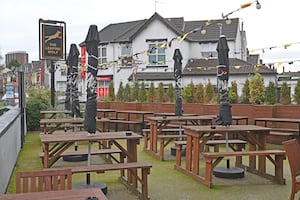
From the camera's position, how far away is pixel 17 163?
9117mm

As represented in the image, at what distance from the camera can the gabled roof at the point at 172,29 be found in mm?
27562

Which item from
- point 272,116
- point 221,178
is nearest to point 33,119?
point 272,116

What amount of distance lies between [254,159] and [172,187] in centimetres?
201

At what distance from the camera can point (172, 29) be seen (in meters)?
27.2

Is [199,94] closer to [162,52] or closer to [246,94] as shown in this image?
[246,94]

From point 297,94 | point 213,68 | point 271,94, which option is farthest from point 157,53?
point 297,94

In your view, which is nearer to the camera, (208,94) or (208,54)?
(208,94)

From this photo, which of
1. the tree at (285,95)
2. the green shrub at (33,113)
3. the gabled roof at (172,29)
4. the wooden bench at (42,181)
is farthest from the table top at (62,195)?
the gabled roof at (172,29)

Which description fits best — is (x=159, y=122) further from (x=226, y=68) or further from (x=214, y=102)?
(x=214, y=102)

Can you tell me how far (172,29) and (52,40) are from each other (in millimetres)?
13343

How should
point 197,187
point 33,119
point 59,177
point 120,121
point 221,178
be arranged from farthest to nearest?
point 33,119 → point 120,121 → point 221,178 → point 197,187 → point 59,177

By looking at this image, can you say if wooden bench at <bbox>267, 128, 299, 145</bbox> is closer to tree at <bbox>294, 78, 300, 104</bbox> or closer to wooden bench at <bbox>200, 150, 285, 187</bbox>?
tree at <bbox>294, 78, 300, 104</bbox>

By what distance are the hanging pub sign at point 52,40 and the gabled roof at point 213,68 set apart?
10433mm

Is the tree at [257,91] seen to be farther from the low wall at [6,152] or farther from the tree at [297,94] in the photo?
the low wall at [6,152]
